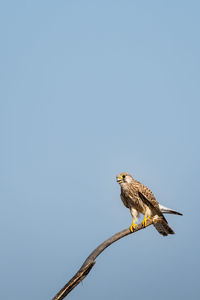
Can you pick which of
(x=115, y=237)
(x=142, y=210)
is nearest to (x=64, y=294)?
(x=115, y=237)

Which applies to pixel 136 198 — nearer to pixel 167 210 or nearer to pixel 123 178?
pixel 123 178

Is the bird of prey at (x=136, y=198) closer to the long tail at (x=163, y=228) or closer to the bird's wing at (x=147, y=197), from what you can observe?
the bird's wing at (x=147, y=197)

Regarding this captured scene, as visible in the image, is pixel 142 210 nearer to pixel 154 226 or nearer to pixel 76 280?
pixel 154 226

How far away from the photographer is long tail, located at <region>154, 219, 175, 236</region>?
744 centimetres

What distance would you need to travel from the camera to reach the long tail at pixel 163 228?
293 inches

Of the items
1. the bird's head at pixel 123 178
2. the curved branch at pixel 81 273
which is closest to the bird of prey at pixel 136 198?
the bird's head at pixel 123 178

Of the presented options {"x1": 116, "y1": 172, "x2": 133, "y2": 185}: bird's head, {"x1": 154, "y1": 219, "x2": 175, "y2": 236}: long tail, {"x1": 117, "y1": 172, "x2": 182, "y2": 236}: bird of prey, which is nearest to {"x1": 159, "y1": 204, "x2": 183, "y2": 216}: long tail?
{"x1": 117, "y1": 172, "x2": 182, "y2": 236}: bird of prey

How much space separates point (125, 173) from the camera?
26.8 feet

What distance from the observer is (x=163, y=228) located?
750 centimetres

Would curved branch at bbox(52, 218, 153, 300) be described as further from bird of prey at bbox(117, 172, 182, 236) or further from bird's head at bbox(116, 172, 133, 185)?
bird's head at bbox(116, 172, 133, 185)

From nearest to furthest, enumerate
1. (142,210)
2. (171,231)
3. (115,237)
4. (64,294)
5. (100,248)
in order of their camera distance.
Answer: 1. (64,294)
2. (100,248)
3. (115,237)
4. (171,231)
5. (142,210)

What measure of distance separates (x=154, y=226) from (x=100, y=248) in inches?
95.8

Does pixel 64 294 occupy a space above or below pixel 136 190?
below

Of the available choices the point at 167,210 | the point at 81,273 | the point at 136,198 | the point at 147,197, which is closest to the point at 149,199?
the point at 147,197
